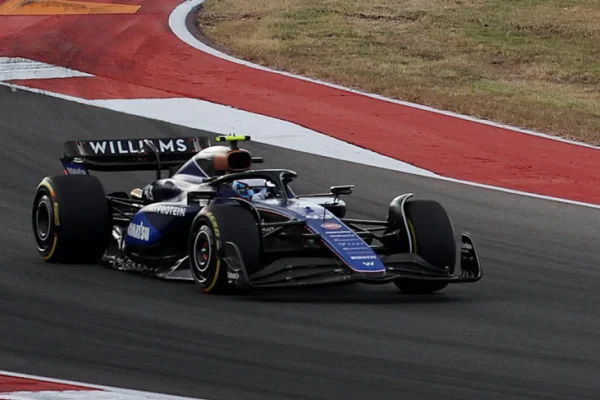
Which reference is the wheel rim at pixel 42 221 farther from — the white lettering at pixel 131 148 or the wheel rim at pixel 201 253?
the wheel rim at pixel 201 253

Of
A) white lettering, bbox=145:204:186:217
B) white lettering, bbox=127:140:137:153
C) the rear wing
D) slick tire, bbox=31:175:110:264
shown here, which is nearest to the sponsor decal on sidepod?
white lettering, bbox=145:204:186:217

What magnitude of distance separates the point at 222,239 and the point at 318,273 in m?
0.70

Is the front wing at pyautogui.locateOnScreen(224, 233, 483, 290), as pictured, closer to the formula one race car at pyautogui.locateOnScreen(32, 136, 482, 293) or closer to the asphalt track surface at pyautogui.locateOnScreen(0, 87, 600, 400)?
the formula one race car at pyautogui.locateOnScreen(32, 136, 482, 293)

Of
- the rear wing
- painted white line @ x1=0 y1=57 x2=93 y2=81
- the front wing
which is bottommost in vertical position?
painted white line @ x1=0 y1=57 x2=93 y2=81

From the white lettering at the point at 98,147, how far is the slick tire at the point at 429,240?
2967mm

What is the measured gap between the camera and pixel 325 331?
8789mm

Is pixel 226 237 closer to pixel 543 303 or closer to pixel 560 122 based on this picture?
pixel 543 303

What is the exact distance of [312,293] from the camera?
10266 millimetres

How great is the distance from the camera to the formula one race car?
9.77 meters

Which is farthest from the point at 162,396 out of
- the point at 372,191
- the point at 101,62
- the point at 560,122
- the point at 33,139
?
the point at 101,62

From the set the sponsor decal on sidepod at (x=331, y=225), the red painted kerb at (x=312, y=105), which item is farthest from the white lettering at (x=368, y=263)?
the red painted kerb at (x=312, y=105)

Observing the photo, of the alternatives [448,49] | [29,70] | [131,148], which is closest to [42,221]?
[131,148]

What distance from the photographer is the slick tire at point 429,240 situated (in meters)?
10.4

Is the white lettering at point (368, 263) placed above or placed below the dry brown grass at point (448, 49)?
above
